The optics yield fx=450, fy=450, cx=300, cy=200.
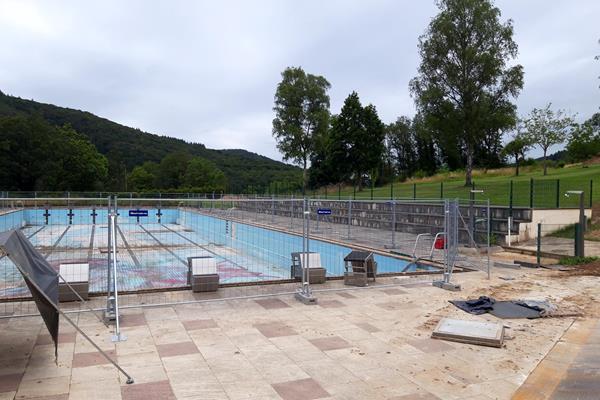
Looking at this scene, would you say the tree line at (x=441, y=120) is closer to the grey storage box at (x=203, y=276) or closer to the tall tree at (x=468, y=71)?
the tall tree at (x=468, y=71)

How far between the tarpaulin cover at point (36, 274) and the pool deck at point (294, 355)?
0.55m

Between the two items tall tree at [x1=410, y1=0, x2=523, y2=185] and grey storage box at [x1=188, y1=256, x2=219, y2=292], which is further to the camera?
tall tree at [x1=410, y1=0, x2=523, y2=185]

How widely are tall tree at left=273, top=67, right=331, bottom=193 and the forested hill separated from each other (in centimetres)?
2780

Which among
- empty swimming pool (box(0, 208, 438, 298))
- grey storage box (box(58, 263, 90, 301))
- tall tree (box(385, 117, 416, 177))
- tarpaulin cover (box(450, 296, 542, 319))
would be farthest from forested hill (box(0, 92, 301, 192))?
tarpaulin cover (box(450, 296, 542, 319))

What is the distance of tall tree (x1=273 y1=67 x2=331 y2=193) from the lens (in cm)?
4969

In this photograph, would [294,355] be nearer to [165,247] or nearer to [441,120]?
[165,247]

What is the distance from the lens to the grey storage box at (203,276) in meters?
7.85

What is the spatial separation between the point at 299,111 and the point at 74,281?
44.4 m

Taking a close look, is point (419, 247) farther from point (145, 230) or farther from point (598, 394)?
point (598, 394)

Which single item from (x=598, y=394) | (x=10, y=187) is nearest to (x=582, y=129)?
(x=598, y=394)

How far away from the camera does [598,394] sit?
159 inches

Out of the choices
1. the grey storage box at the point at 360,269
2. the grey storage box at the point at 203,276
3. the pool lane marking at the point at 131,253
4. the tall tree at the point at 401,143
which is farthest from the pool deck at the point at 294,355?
the tall tree at the point at 401,143

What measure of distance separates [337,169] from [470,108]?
20693mm

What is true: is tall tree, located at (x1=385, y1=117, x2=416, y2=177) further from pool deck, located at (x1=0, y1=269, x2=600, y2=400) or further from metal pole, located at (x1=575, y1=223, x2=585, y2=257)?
pool deck, located at (x1=0, y1=269, x2=600, y2=400)
